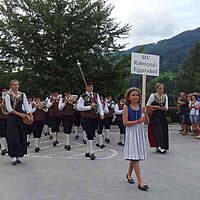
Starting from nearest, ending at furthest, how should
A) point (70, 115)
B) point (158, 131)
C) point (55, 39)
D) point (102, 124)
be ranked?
point (158, 131), point (70, 115), point (102, 124), point (55, 39)

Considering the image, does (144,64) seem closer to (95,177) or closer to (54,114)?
(54,114)

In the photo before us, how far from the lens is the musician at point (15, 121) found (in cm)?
985

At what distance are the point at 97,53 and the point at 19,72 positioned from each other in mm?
4432

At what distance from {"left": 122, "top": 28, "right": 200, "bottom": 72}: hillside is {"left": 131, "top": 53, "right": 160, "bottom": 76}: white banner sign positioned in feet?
245

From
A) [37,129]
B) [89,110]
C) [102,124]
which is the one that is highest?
[89,110]

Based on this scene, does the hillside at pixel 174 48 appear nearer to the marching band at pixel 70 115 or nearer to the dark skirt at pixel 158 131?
the marching band at pixel 70 115

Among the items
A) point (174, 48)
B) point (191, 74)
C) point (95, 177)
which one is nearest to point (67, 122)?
point (95, 177)

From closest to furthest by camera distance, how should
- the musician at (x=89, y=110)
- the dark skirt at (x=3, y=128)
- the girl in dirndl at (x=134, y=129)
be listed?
the girl in dirndl at (x=134, y=129) < the musician at (x=89, y=110) < the dark skirt at (x=3, y=128)

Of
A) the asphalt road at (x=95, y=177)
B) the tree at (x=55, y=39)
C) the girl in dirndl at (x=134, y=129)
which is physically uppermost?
the tree at (x=55, y=39)

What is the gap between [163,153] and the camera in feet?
39.1

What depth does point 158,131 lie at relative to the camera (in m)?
12.2

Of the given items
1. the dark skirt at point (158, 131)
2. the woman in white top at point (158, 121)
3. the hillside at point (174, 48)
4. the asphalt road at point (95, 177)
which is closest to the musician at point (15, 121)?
the asphalt road at point (95, 177)

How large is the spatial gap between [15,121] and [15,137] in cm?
38

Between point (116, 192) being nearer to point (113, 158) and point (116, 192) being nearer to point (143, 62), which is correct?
point (113, 158)
